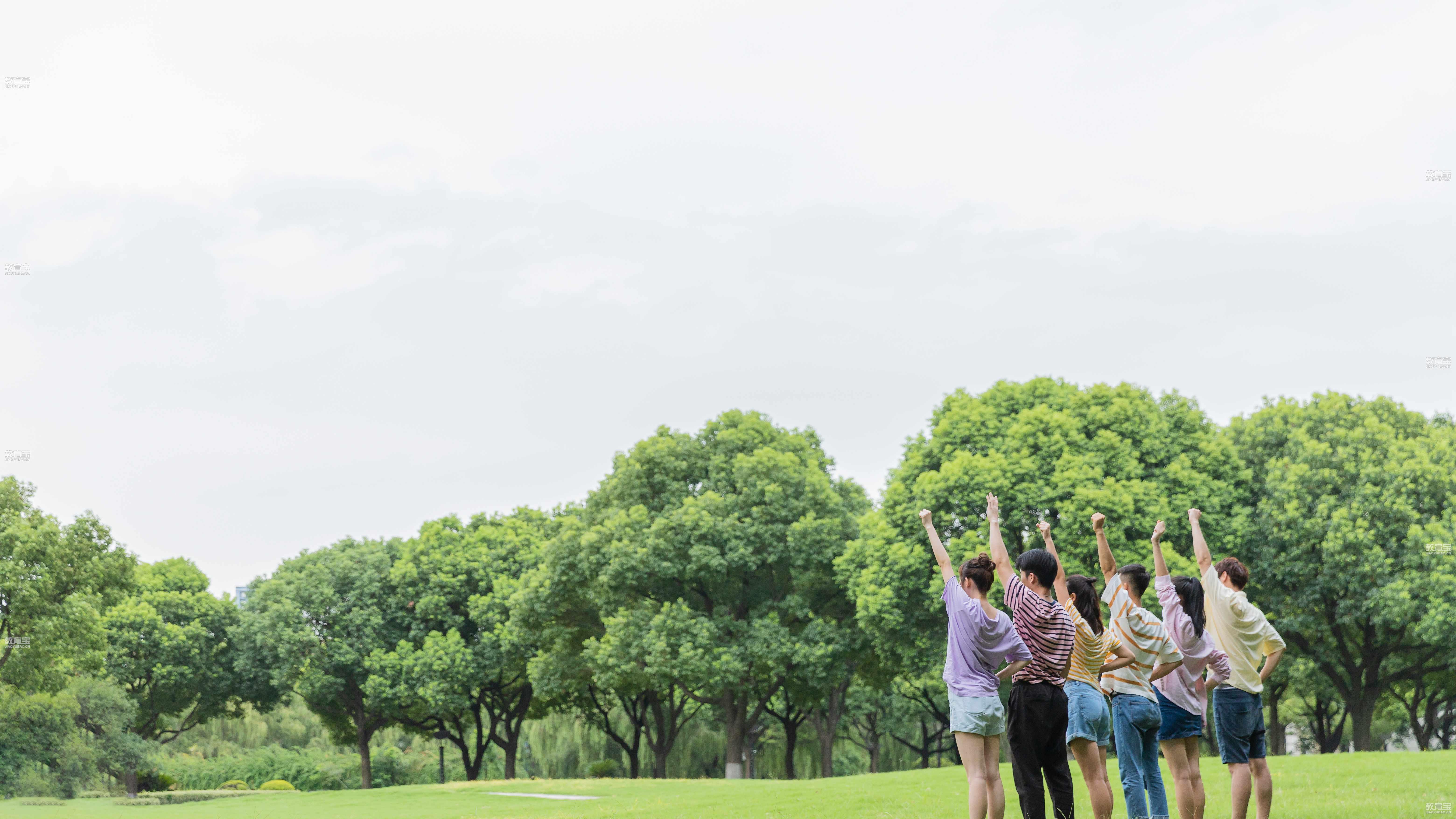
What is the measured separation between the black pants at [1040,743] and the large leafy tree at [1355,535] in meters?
25.6

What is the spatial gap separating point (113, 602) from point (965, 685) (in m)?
34.4

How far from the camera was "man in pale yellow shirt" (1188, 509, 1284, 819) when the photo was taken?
9.16 meters

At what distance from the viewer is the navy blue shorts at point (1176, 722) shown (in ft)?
30.1

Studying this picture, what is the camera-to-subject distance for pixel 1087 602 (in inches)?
349

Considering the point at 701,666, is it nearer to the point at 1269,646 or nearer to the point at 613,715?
the point at 613,715

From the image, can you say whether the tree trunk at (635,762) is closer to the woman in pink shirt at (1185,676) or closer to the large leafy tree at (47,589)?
the large leafy tree at (47,589)

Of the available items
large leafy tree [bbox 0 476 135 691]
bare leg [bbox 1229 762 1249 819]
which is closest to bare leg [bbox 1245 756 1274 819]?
bare leg [bbox 1229 762 1249 819]

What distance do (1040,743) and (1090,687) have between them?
0.76m

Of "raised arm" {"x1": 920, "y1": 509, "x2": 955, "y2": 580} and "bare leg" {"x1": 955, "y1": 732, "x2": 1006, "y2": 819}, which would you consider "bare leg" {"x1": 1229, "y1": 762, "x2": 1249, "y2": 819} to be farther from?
"raised arm" {"x1": 920, "y1": 509, "x2": 955, "y2": 580}

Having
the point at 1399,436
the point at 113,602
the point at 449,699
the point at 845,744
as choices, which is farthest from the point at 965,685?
the point at 845,744

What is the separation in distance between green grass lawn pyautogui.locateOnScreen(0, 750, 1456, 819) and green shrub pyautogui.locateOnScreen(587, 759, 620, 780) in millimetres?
9807

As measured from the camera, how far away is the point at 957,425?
33.0m

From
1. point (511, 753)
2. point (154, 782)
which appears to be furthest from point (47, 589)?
point (511, 753)

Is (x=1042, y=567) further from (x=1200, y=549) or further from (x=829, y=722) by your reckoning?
(x=829, y=722)
